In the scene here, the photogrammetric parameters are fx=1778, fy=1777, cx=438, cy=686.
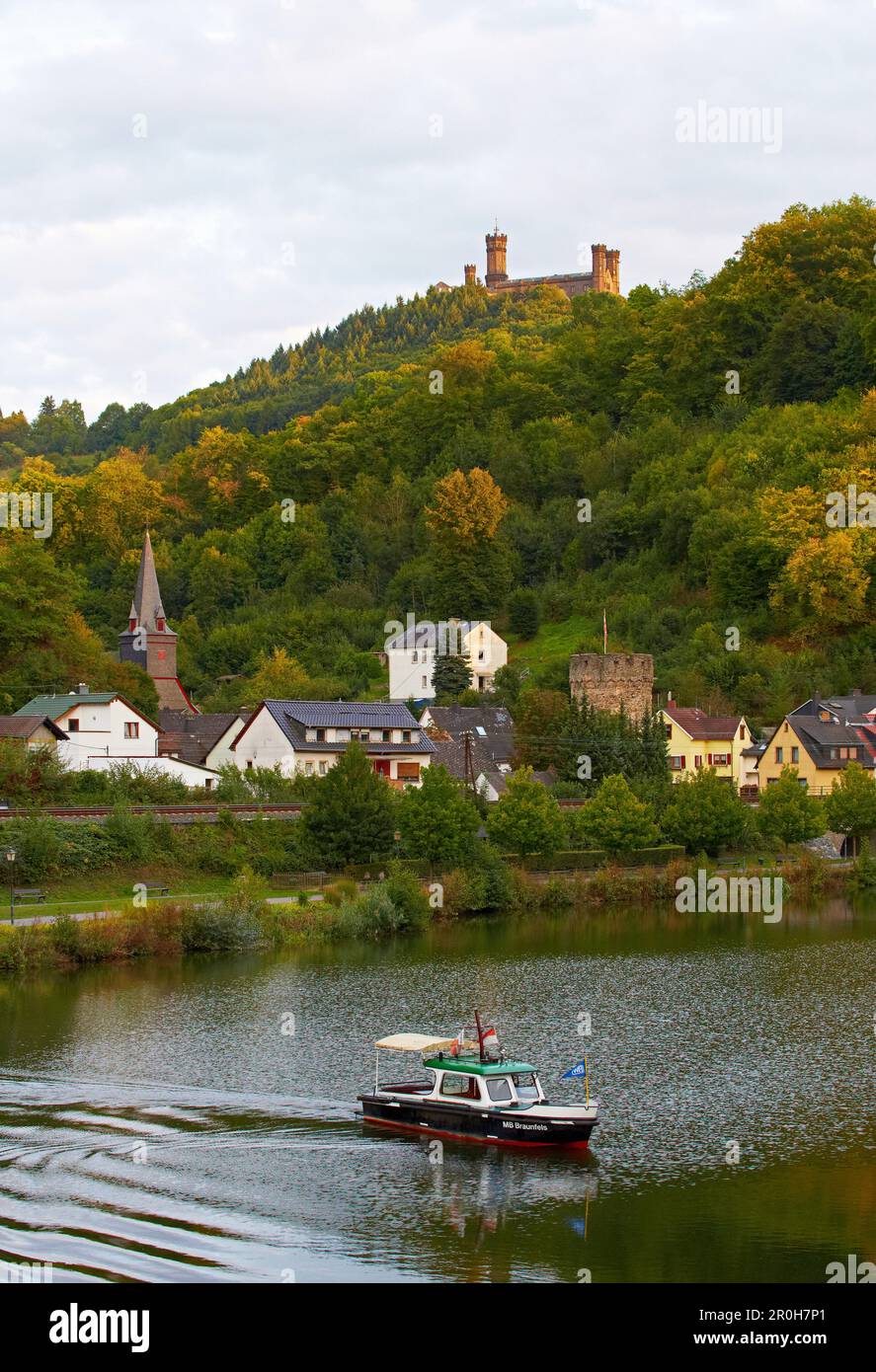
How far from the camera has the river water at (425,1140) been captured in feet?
90.0

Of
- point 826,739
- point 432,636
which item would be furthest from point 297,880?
point 432,636

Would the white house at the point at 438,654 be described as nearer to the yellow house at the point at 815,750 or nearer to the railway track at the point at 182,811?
the yellow house at the point at 815,750

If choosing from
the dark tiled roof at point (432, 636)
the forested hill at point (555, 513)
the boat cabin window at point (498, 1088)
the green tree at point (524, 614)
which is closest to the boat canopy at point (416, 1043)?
the boat cabin window at point (498, 1088)

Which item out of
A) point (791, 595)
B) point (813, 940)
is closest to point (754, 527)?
point (791, 595)

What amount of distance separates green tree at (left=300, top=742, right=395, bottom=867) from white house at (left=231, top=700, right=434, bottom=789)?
41.4 ft

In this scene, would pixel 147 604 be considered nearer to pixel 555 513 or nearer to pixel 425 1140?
pixel 555 513

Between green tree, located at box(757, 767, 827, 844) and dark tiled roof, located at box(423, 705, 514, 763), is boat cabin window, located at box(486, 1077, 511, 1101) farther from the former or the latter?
dark tiled roof, located at box(423, 705, 514, 763)

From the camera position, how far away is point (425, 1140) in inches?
1358

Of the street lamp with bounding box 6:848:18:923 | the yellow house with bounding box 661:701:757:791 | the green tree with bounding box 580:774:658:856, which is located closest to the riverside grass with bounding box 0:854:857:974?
the green tree with bounding box 580:774:658:856

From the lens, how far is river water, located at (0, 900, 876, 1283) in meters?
27.4

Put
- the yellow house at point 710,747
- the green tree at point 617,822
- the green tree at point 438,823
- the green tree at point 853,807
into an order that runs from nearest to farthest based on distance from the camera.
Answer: the green tree at point 438,823 < the green tree at point 617,822 < the green tree at point 853,807 < the yellow house at point 710,747

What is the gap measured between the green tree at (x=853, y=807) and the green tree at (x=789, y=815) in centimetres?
103
